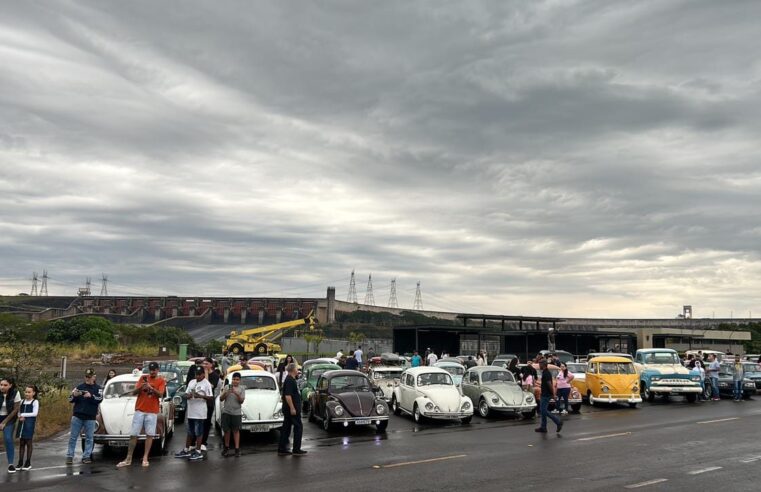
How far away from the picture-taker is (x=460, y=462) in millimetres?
12336

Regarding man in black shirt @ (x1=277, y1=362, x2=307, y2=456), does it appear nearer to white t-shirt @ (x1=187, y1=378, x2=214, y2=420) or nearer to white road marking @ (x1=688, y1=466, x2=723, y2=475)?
white t-shirt @ (x1=187, y1=378, x2=214, y2=420)

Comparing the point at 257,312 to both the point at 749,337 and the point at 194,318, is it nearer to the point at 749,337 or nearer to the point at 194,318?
the point at 194,318

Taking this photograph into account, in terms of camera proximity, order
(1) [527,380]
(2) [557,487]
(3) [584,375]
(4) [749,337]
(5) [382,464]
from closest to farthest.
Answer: (2) [557,487] → (5) [382,464] → (1) [527,380] → (3) [584,375] → (4) [749,337]

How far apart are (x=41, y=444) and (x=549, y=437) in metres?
12.7

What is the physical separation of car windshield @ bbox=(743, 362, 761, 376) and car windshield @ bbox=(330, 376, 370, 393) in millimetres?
19161

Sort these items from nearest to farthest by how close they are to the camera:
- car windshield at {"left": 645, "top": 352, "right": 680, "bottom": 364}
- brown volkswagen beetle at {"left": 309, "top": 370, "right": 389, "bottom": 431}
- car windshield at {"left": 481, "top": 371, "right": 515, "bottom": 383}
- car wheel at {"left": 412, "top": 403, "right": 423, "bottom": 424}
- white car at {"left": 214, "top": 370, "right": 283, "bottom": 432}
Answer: white car at {"left": 214, "top": 370, "right": 283, "bottom": 432} < brown volkswagen beetle at {"left": 309, "top": 370, "right": 389, "bottom": 431} < car wheel at {"left": 412, "top": 403, "right": 423, "bottom": 424} < car windshield at {"left": 481, "top": 371, "right": 515, "bottom": 383} < car windshield at {"left": 645, "top": 352, "right": 680, "bottom": 364}

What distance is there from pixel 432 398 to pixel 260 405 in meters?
5.45

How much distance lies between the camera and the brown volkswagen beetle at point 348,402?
16.7m

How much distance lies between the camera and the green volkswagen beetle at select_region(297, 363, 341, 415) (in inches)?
844

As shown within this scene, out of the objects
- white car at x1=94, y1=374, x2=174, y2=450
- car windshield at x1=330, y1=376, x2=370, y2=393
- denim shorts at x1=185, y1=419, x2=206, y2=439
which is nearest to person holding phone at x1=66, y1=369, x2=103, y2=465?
white car at x1=94, y1=374, x2=174, y2=450

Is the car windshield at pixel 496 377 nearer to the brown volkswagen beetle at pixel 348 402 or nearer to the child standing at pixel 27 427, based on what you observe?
the brown volkswagen beetle at pixel 348 402

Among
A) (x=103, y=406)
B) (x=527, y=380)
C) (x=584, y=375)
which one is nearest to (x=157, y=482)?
(x=103, y=406)

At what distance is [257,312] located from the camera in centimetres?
15262

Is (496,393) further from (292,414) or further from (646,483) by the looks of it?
(646,483)
